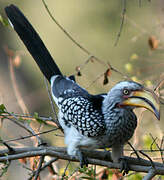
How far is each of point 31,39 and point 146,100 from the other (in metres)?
1.36

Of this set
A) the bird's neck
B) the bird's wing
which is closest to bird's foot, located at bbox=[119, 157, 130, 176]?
the bird's neck

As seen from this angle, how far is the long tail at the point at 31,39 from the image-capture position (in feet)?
10.6

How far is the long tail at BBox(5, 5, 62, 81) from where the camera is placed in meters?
3.25

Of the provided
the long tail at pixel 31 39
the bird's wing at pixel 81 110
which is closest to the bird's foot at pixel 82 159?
the bird's wing at pixel 81 110

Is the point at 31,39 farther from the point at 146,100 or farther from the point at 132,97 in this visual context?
the point at 146,100

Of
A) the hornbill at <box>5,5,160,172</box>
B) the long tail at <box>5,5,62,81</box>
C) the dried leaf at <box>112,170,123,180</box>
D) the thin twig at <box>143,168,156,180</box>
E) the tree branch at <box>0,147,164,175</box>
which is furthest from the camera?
the long tail at <box>5,5,62,81</box>

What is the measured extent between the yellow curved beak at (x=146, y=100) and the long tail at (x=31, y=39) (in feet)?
3.44

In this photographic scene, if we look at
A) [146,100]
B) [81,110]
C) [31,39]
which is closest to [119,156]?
[81,110]

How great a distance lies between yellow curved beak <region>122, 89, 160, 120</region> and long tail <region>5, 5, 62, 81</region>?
1049mm

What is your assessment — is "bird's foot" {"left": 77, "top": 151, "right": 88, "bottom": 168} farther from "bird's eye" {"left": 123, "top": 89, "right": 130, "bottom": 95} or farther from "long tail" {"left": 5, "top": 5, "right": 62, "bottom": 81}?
"long tail" {"left": 5, "top": 5, "right": 62, "bottom": 81}

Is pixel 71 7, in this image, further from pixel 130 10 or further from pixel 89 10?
pixel 130 10

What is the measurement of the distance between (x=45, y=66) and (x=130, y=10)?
709 centimetres

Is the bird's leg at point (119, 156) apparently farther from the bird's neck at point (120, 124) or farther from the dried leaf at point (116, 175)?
the dried leaf at point (116, 175)

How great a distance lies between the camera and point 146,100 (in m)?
2.34
